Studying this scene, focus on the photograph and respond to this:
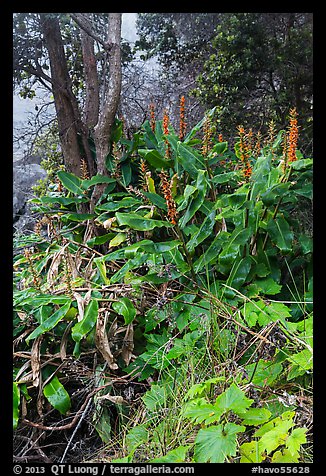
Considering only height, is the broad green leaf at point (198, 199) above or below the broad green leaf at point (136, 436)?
above

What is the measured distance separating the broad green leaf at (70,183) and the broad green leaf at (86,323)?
79cm

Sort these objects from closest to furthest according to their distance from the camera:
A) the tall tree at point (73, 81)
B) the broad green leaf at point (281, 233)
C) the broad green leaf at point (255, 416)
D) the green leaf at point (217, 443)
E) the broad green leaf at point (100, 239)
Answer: the green leaf at point (217, 443) → the broad green leaf at point (255, 416) → the broad green leaf at point (281, 233) → the broad green leaf at point (100, 239) → the tall tree at point (73, 81)

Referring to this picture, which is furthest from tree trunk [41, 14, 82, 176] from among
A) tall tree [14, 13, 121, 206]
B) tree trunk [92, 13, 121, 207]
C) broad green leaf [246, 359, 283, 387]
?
broad green leaf [246, 359, 283, 387]

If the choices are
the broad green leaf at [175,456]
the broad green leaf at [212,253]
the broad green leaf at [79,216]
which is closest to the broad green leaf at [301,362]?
the broad green leaf at [175,456]

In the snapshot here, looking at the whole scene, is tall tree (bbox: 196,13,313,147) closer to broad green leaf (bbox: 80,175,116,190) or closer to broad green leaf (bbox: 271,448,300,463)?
broad green leaf (bbox: 80,175,116,190)

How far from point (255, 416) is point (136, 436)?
1.21 ft

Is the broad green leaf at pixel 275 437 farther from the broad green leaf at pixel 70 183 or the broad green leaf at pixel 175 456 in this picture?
the broad green leaf at pixel 70 183

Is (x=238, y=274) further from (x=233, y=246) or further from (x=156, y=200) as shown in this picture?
(x=156, y=200)

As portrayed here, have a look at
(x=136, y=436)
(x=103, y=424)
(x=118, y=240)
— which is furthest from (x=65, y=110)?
(x=136, y=436)

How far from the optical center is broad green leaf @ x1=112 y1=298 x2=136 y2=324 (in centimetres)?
144

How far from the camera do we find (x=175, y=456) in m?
1.05

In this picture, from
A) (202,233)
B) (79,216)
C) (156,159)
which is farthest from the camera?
(79,216)

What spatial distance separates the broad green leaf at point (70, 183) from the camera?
2084 mm
